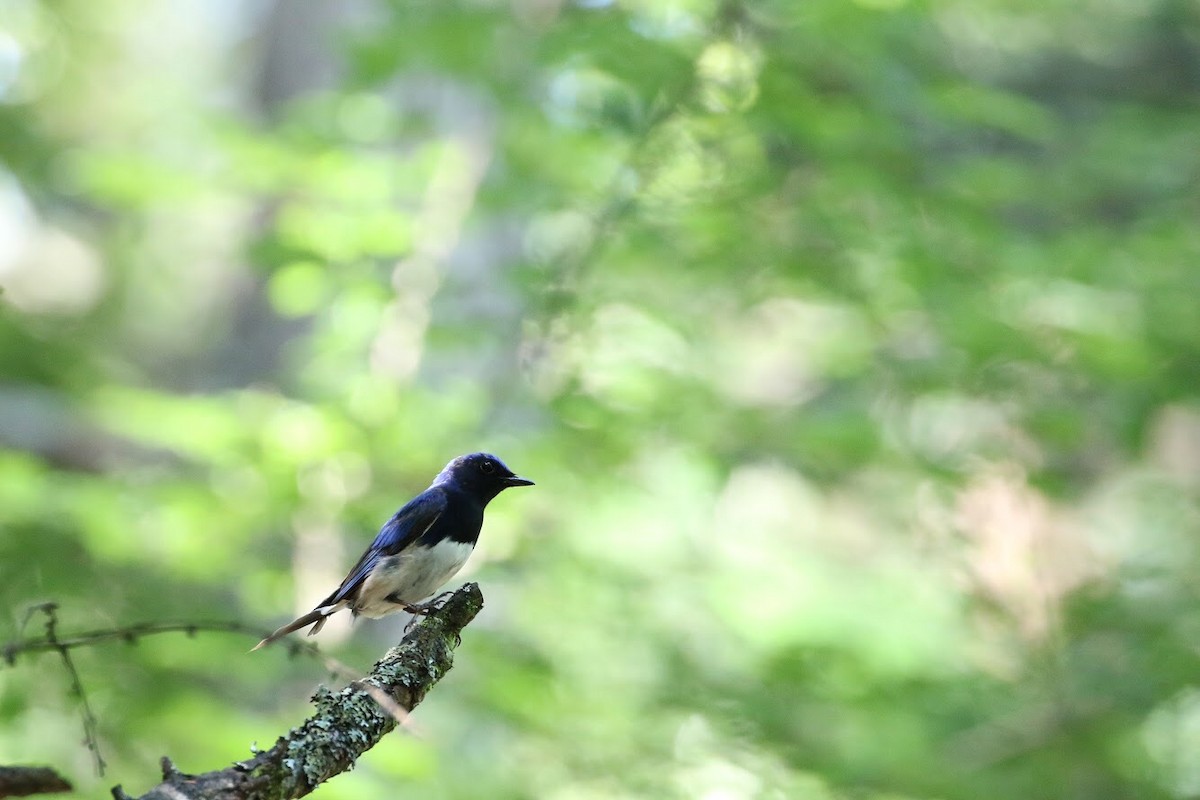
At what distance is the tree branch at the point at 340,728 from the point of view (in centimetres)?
146

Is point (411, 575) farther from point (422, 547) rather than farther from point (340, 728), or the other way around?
point (340, 728)

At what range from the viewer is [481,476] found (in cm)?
328

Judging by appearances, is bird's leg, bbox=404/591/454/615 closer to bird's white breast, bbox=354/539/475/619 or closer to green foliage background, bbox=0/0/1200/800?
bird's white breast, bbox=354/539/475/619

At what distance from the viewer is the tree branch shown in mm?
1455

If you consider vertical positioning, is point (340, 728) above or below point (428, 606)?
below

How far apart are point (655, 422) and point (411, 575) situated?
2.46 meters

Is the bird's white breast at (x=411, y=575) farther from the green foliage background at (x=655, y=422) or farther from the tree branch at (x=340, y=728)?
the green foliage background at (x=655, y=422)

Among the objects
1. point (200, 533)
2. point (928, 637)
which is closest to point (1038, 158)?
point (928, 637)

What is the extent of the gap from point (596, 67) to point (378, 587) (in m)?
2.63

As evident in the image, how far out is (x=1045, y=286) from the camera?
5.65 m

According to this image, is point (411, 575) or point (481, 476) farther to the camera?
point (481, 476)

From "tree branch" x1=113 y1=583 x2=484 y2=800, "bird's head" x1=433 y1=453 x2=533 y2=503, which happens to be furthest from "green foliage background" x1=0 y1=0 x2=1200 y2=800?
"tree branch" x1=113 y1=583 x2=484 y2=800

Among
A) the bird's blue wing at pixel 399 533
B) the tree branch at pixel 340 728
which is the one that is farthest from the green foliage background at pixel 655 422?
the tree branch at pixel 340 728

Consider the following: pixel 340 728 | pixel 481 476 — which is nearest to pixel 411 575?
pixel 481 476
